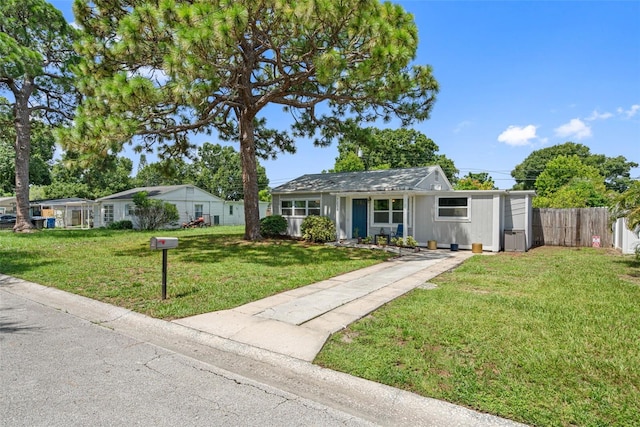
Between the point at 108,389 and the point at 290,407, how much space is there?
1.65 m

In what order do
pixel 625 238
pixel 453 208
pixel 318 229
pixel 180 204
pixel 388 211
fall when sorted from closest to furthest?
1. pixel 625 238
2. pixel 453 208
3. pixel 388 211
4. pixel 318 229
5. pixel 180 204

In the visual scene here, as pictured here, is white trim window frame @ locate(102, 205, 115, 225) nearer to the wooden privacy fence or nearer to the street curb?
the street curb

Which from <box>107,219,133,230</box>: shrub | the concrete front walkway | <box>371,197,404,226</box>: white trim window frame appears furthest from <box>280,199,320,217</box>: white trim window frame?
<box>107,219,133,230</box>: shrub

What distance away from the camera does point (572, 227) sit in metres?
14.7

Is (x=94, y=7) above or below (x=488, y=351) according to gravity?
above

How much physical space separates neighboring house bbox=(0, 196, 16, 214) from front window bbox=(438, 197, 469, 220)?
44.5 m

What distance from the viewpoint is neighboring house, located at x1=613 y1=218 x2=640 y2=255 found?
11.6 m

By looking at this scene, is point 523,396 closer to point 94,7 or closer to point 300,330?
point 300,330

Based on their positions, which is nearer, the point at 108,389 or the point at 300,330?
the point at 108,389

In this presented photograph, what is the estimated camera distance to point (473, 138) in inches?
955

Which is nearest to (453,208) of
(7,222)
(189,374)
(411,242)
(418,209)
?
(418,209)

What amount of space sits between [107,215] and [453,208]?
2810 cm

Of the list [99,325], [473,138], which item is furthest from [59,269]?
[473,138]

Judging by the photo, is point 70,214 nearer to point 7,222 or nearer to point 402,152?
point 7,222
